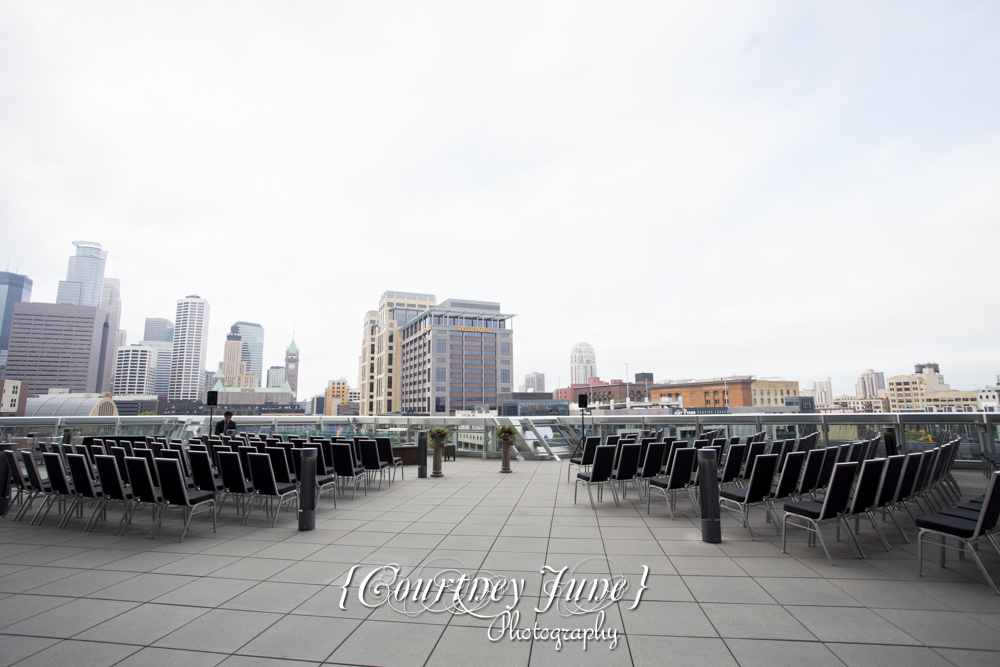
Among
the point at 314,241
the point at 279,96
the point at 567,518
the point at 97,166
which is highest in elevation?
the point at 314,241

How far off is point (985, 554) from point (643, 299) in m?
42.9

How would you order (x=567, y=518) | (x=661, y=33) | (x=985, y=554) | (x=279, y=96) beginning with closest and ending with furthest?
(x=985, y=554) → (x=567, y=518) → (x=661, y=33) → (x=279, y=96)

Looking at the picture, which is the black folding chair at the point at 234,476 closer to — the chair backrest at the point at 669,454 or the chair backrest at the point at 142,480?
the chair backrest at the point at 142,480

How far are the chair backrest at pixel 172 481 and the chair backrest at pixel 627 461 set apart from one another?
5324 millimetres

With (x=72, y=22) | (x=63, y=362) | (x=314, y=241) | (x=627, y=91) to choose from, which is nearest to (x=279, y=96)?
(x=72, y=22)

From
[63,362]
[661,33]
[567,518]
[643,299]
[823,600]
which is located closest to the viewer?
[823,600]

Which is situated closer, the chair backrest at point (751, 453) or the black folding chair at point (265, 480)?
the black folding chair at point (265, 480)

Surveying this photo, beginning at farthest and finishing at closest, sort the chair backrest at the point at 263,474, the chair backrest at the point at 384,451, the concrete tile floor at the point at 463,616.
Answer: the chair backrest at the point at 384,451, the chair backrest at the point at 263,474, the concrete tile floor at the point at 463,616

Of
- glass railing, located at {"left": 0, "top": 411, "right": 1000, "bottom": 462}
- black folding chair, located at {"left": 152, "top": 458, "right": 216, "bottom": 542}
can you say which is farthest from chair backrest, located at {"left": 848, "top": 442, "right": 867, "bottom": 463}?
black folding chair, located at {"left": 152, "top": 458, "right": 216, "bottom": 542}

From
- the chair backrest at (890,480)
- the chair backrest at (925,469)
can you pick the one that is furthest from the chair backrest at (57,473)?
the chair backrest at (925,469)

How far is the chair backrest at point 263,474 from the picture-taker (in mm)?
5246

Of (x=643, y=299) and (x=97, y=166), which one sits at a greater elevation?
(x=643, y=299)

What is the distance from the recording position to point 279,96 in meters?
9.69

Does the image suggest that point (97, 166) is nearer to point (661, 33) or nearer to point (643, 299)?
point (661, 33)
